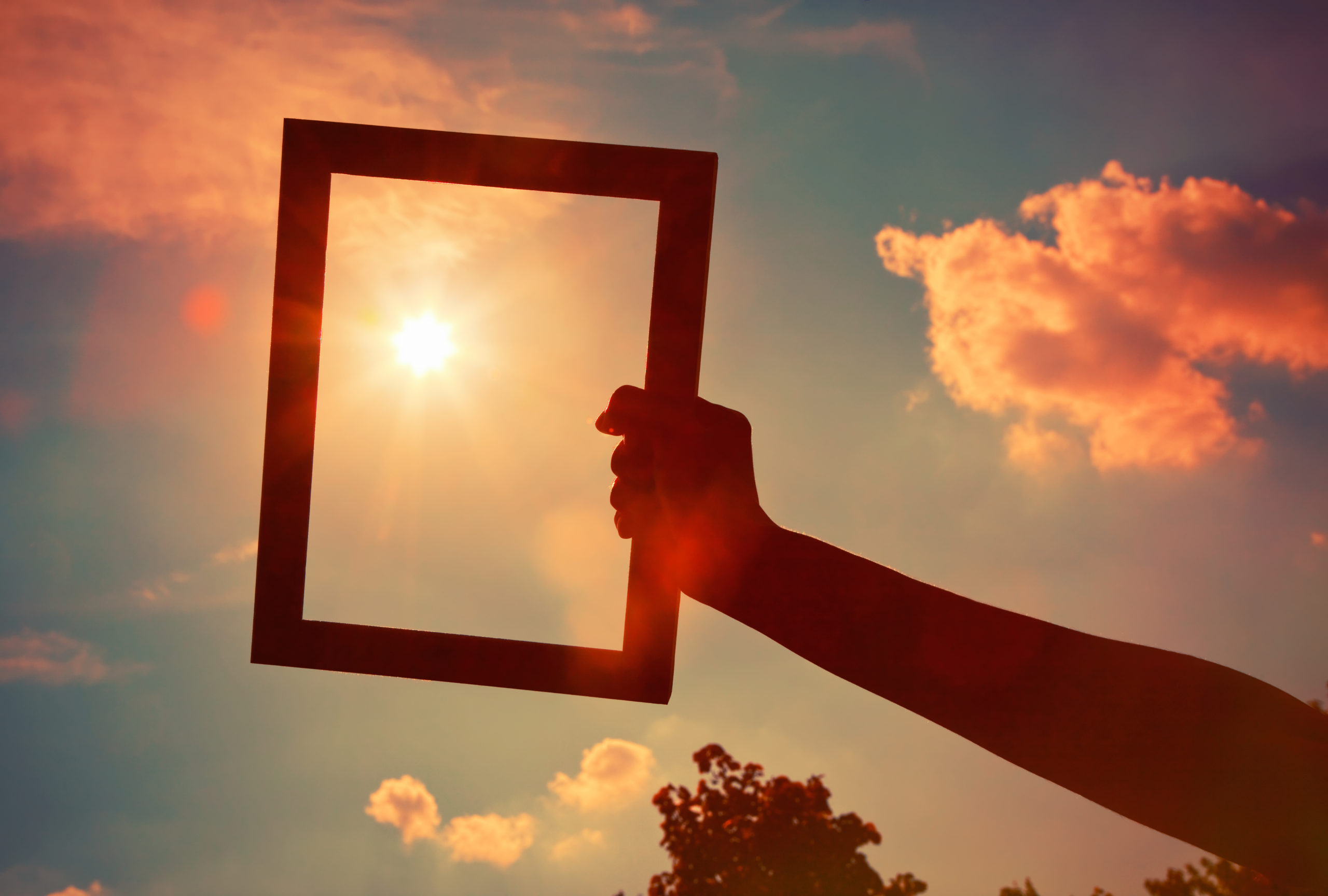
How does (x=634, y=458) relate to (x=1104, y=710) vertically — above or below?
above

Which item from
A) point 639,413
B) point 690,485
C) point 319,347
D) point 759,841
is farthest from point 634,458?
point 759,841

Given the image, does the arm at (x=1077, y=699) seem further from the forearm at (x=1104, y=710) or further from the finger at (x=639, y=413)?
the finger at (x=639, y=413)

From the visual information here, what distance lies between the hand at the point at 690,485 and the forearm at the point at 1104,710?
34 centimetres

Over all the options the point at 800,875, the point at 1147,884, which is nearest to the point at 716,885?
the point at 800,875

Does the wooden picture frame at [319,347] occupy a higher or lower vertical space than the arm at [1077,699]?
higher

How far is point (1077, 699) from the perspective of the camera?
1541 mm

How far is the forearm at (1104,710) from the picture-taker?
144 cm

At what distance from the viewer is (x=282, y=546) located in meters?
2.96

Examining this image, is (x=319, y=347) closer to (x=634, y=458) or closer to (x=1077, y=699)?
(x=634, y=458)

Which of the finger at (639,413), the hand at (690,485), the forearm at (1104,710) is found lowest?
the forearm at (1104,710)

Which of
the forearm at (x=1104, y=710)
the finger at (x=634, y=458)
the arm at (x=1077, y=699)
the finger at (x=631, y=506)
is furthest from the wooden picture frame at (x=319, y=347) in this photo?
the forearm at (x=1104, y=710)

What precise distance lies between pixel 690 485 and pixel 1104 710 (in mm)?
1312

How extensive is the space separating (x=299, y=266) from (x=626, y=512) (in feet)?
5.85

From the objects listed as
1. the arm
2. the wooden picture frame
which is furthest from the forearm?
the wooden picture frame
